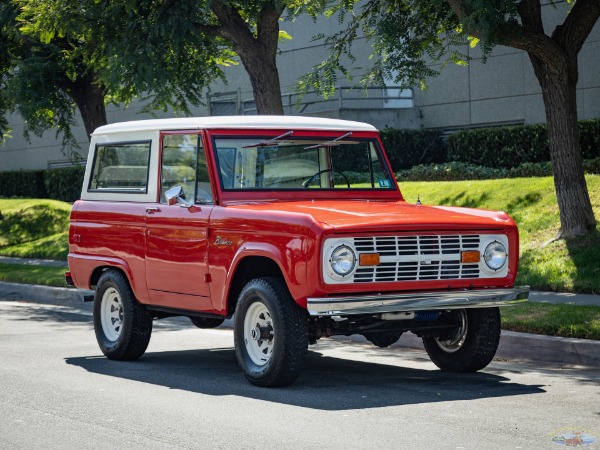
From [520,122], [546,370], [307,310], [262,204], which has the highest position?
[520,122]

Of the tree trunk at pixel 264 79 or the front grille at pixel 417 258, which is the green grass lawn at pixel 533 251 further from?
the tree trunk at pixel 264 79

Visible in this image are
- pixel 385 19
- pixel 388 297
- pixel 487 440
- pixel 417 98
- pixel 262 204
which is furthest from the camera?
pixel 417 98

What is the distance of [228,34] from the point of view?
19.8 meters

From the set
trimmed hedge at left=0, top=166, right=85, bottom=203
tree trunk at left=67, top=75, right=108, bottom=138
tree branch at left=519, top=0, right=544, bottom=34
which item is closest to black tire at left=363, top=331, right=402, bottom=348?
tree branch at left=519, top=0, right=544, bottom=34

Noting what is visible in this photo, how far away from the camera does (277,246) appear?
8938mm

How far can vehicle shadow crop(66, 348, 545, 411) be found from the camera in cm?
866

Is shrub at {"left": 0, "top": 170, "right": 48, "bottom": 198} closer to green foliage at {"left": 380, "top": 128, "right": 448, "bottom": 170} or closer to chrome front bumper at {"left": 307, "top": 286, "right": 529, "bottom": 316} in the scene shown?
green foliage at {"left": 380, "top": 128, "right": 448, "bottom": 170}

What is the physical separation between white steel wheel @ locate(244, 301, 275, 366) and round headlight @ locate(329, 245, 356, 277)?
817 millimetres

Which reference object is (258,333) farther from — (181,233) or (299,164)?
(299,164)

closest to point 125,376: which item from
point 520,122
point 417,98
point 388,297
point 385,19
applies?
point 388,297

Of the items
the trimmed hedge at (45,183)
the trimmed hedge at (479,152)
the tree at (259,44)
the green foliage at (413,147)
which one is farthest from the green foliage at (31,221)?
the tree at (259,44)

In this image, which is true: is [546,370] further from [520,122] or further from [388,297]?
[520,122]

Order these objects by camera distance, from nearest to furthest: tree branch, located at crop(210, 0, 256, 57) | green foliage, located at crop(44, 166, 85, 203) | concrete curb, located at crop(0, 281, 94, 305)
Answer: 1. concrete curb, located at crop(0, 281, 94, 305)
2. tree branch, located at crop(210, 0, 256, 57)
3. green foliage, located at crop(44, 166, 85, 203)

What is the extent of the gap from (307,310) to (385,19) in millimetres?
8974
